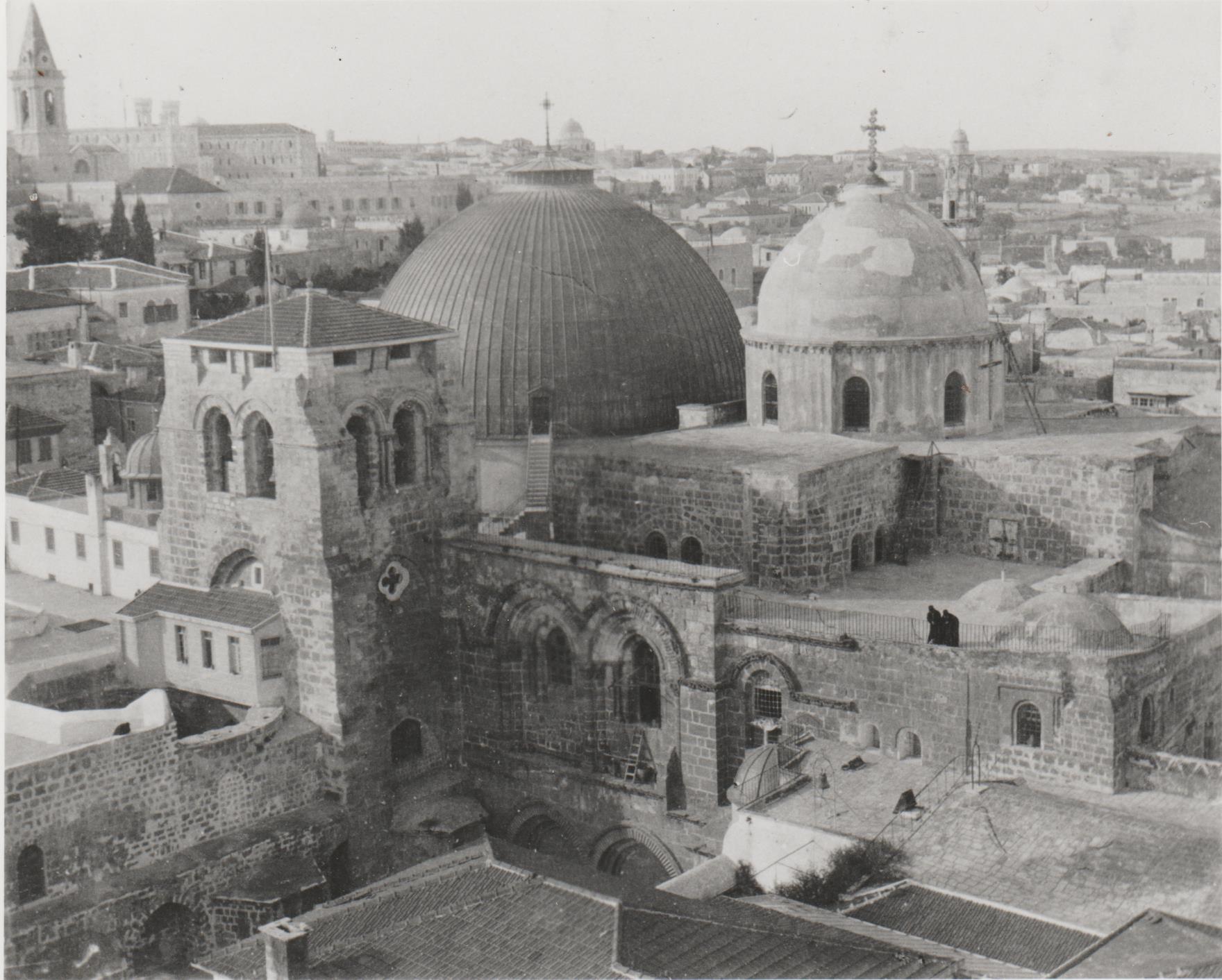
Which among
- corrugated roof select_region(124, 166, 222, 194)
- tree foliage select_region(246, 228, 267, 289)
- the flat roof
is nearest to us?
the flat roof

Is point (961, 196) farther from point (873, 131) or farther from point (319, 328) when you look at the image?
point (319, 328)

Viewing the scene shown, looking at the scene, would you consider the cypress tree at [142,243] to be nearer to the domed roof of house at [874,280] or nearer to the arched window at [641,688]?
the domed roof of house at [874,280]

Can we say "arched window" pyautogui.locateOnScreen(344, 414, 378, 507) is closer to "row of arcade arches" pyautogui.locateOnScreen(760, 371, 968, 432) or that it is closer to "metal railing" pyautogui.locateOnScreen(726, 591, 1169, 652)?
"metal railing" pyautogui.locateOnScreen(726, 591, 1169, 652)

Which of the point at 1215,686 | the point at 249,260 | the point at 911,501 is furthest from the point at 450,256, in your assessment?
the point at 249,260

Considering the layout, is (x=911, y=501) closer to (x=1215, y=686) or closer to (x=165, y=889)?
(x=1215, y=686)

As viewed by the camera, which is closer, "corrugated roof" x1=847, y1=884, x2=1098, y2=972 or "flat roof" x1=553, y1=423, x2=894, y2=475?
"corrugated roof" x1=847, y1=884, x2=1098, y2=972

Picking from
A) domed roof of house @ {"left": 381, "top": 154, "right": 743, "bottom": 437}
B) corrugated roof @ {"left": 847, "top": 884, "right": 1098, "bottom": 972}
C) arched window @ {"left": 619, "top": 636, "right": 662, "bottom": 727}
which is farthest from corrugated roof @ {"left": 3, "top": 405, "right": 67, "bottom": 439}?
corrugated roof @ {"left": 847, "top": 884, "right": 1098, "bottom": 972}
